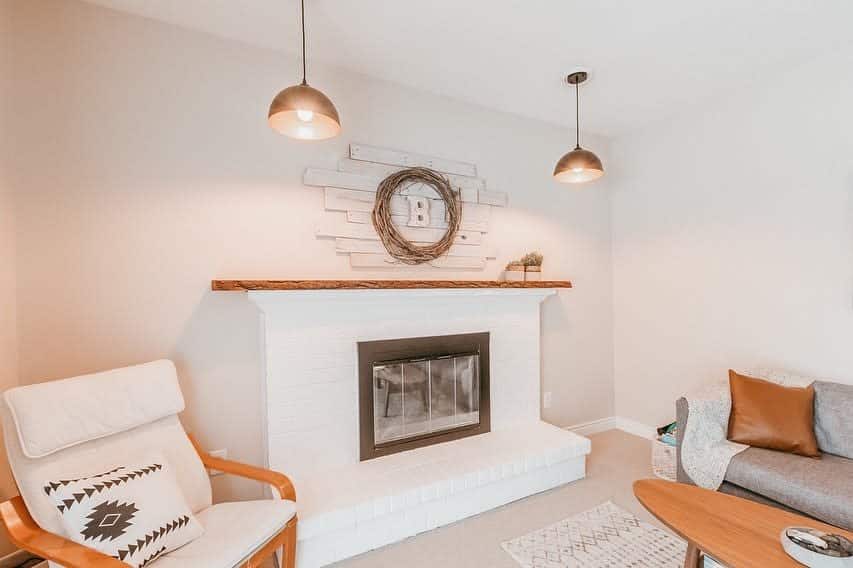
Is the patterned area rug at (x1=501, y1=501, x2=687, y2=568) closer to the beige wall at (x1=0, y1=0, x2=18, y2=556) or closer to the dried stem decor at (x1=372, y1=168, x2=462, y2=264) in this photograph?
the dried stem decor at (x1=372, y1=168, x2=462, y2=264)

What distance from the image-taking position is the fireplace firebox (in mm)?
2426

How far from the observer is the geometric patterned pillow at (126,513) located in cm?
131

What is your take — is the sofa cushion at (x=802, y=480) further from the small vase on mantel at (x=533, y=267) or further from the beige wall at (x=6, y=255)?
the beige wall at (x=6, y=255)

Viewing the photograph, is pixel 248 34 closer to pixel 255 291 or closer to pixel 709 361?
pixel 255 291

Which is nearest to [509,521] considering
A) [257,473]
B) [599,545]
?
[599,545]

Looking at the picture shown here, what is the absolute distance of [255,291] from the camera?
6.70ft

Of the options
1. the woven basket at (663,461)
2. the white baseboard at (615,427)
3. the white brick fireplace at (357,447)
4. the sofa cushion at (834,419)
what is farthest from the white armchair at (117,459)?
the sofa cushion at (834,419)

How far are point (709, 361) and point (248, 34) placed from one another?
149 inches

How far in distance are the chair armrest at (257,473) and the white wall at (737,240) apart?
303 centimetres

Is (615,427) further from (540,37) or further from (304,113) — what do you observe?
(304,113)

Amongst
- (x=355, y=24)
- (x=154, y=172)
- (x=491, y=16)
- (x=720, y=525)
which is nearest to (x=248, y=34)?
(x=355, y=24)

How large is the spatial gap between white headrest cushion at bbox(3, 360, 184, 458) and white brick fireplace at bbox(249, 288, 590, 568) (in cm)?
52

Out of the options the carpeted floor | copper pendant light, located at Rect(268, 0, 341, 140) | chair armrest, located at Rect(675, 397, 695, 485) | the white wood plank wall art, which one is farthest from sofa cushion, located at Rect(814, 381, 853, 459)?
copper pendant light, located at Rect(268, 0, 341, 140)

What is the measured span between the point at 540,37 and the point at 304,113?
142 centimetres
